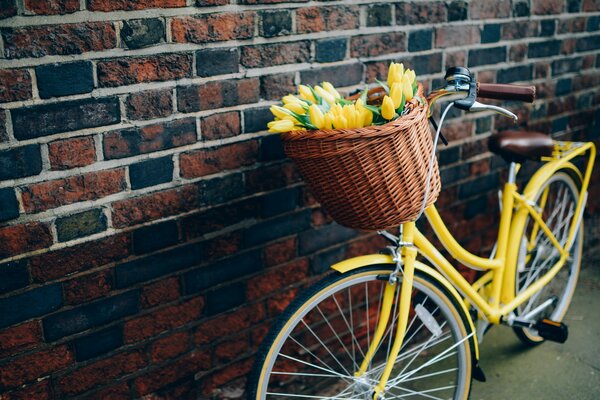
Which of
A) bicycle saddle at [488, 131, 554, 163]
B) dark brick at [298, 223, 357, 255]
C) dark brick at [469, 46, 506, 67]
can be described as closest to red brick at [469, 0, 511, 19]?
dark brick at [469, 46, 506, 67]

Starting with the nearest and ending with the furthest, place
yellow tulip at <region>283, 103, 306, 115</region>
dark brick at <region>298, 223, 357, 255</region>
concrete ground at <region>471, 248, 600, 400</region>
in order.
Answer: yellow tulip at <region>283, 103, 306, 115</region> < dark brick at <region>298, 223, 357, 255</region> < concrete ground at <region>471, 248, 600, 400</region>

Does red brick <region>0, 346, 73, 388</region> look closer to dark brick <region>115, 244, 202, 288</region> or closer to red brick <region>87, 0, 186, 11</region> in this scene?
dark brick <region>115, 244, 202, 288</region>

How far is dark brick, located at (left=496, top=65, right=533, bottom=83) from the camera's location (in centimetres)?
285

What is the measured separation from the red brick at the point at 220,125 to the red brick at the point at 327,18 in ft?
1.27

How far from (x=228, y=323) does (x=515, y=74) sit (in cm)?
180

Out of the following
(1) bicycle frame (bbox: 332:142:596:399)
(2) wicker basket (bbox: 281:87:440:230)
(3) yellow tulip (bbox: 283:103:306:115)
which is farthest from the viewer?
(1) bicycle frame (bbox: 332:142:596:399)

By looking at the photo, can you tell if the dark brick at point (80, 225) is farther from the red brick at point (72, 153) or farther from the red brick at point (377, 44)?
the red brick at point (377, 44)

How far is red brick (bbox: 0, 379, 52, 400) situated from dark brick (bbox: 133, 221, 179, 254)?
48cm

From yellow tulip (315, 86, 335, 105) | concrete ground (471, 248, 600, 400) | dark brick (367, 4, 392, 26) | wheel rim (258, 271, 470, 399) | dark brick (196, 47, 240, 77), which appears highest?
dark brick (367, 4, 392, 26)

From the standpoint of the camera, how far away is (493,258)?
243 centimetres

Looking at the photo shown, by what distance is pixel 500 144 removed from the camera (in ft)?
7.79

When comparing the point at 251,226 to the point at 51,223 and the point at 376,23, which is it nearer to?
the point at 51,223

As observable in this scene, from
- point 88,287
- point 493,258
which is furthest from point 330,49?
point 88,287

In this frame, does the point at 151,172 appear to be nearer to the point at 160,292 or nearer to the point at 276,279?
the point at 160,292
